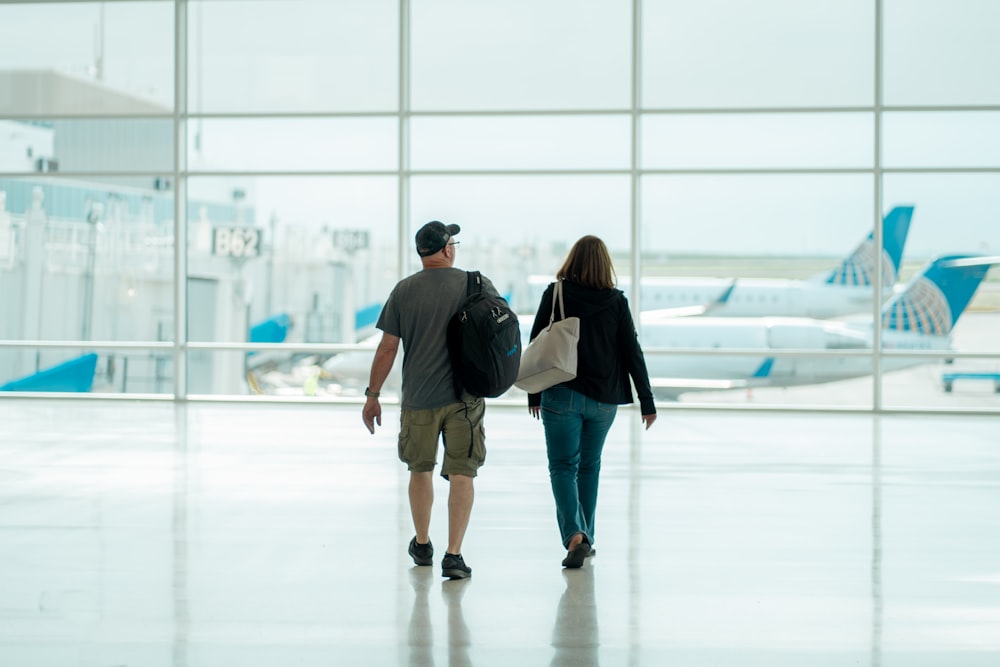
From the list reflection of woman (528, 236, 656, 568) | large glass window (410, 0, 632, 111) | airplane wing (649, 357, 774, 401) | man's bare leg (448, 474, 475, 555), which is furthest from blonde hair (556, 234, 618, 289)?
airplane wing (649, 357, 774, 401)

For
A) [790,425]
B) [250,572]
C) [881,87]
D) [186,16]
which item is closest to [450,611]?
[250,572]

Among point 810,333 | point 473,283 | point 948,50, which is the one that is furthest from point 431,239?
point 810,333

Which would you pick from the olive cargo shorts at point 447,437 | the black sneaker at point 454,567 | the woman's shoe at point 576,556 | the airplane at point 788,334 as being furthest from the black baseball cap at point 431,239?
the airplane at point 788,334

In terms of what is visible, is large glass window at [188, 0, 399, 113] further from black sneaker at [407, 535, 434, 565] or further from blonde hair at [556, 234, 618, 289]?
black sneaker at [407, 535, 434, 565]

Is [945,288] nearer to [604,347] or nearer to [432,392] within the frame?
[604,347]

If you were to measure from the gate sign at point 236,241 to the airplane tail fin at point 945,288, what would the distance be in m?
8.41

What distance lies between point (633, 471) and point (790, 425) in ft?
10.3

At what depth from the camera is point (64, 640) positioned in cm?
347

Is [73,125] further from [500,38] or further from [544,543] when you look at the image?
[544,543]

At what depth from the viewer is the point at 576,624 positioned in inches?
144

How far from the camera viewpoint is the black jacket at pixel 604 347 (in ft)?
14.4

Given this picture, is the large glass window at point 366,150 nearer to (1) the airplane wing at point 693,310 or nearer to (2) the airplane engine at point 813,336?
(1) the airplane wing at point 693,310

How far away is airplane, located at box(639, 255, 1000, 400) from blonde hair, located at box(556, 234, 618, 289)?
262 inches

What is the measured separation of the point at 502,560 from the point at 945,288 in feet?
44.7
